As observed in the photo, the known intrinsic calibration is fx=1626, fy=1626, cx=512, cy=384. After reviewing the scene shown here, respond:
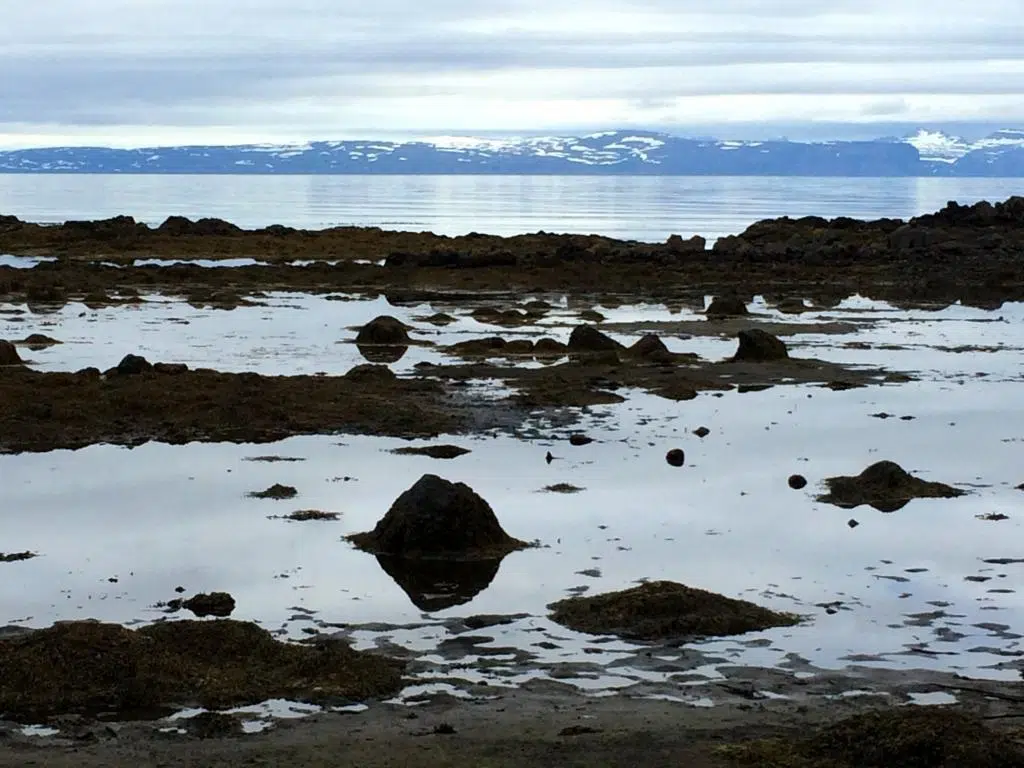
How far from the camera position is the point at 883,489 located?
57.5 feet

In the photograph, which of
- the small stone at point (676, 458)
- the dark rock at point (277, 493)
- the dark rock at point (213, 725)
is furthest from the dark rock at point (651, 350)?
the dark rock at point (213, 725)

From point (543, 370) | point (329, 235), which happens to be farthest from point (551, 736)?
point (329, 235)

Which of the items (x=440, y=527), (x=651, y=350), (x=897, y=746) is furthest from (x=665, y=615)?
(x=651, y=350)

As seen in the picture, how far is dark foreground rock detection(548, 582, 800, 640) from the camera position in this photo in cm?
1195

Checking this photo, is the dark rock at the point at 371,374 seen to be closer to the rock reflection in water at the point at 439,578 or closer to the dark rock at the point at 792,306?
the rock reflection in water at the point at 439,578

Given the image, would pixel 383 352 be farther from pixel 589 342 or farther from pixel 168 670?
pixel 168 670

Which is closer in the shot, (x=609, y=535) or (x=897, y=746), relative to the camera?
(x=897, y=746)

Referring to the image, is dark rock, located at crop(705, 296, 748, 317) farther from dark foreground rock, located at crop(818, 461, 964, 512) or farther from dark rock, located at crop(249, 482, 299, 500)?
dark rock, located at crop(249, 482, 299, 500)

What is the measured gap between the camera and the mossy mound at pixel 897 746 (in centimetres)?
855

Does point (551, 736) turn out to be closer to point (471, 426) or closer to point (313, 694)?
point (313, 694)

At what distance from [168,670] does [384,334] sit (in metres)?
22.7

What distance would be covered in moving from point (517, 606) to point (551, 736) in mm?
3569

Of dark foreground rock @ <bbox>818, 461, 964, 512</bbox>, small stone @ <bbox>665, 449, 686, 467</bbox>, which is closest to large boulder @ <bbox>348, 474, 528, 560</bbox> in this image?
dark foreground rock @ <bbox>818, 461, 964, 512</bbox>

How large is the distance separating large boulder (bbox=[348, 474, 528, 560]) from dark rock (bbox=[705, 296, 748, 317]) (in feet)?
82.7
